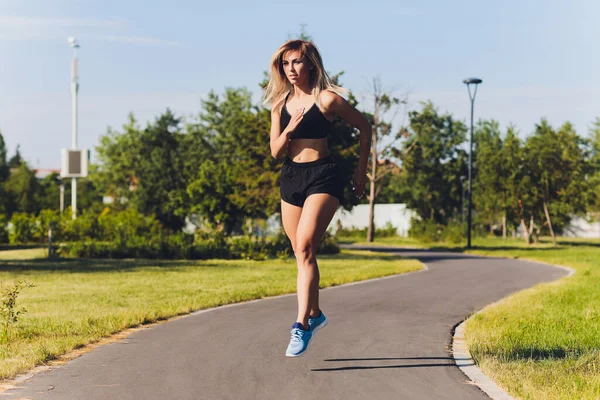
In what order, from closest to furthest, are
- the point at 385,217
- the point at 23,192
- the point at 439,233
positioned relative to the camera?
the point at 439,233 → the point at 385,217 → the point at 23,192

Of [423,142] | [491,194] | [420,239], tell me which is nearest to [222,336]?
[491,194]

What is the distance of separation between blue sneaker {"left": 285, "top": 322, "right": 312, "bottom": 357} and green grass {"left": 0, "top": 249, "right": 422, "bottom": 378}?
Answer: 2.10 metres

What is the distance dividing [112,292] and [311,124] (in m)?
8.61

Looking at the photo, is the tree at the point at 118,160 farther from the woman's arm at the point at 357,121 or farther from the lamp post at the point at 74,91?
the woman's arm at the point at 357,121

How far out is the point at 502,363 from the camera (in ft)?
20.6

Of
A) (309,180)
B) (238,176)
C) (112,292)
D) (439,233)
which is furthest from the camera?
(439,233)

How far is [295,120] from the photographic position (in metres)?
5.68

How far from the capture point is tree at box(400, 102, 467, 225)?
238ft

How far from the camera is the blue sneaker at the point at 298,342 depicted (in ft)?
18.7

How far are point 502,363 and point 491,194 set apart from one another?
40423mm

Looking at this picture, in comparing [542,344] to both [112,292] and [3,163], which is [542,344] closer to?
[112,292]

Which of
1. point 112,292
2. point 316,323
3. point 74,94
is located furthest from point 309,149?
point 74,94

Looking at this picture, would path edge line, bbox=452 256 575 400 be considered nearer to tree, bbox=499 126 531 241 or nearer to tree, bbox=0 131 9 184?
tree, bbox=499 126 531 241

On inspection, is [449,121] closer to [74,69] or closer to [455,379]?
[74,69]
